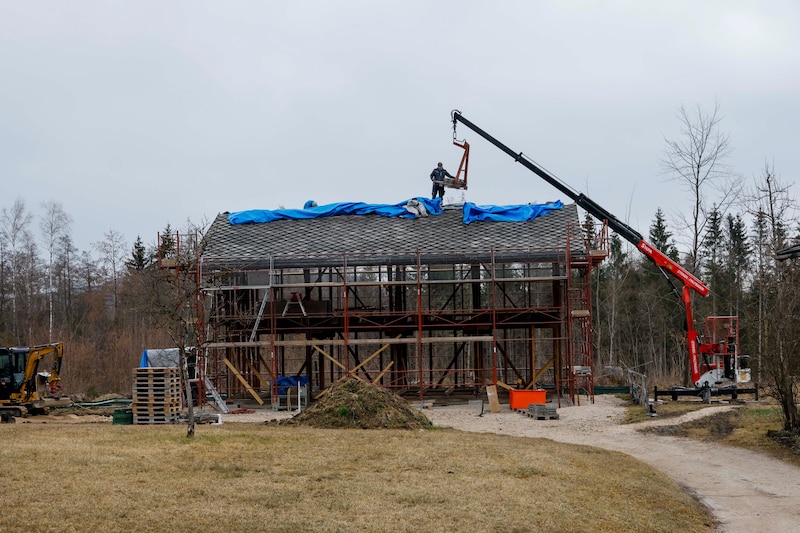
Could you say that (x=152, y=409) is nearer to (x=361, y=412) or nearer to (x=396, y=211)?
(x=361, y=412)

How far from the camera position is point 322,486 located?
13.0m

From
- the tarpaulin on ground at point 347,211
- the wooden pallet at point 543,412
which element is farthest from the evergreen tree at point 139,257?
the wooden pallet at point 543,412

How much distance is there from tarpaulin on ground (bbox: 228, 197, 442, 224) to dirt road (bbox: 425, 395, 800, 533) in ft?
28.7

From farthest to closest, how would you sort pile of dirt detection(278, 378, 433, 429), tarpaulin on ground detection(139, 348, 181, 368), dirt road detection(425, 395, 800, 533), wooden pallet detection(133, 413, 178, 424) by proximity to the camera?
1. tarpaulin on ground detection(139, 348, 181, 368)
2. wooden pallet detection(133, 413, 178, 424)
3. pile of dirt detection(278, 378, 433, 429)
4. dirt road detection(425, 395, 800, 533)

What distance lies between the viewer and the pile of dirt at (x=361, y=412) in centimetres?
2211

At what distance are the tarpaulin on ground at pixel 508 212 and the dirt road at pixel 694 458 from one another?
7717 millimetres

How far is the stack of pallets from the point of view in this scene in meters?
23.9

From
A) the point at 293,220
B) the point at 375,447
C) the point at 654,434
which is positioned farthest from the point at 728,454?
the point at 293,220

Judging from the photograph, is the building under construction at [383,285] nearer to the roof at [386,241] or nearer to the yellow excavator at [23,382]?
→ the roof at [386,241]

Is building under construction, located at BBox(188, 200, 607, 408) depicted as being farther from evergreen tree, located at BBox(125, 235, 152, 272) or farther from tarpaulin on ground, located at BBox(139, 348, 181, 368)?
evergreen tree, located at BBox(125, 235, 152, 272)

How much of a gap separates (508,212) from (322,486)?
22244 millimetres

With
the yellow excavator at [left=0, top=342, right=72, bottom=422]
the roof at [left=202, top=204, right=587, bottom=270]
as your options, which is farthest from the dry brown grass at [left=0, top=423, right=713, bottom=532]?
the roof at [left=202, top=204, right=587, bottom=270]

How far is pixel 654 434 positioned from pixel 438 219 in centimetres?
1434

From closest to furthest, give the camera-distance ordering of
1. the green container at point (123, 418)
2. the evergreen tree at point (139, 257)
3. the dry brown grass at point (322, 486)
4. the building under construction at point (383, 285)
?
the dry brown grass at point (322, 486), the green container at point (123, 418), the building under construction at point (383, 285), the evergreen tree at point (139, 257)
